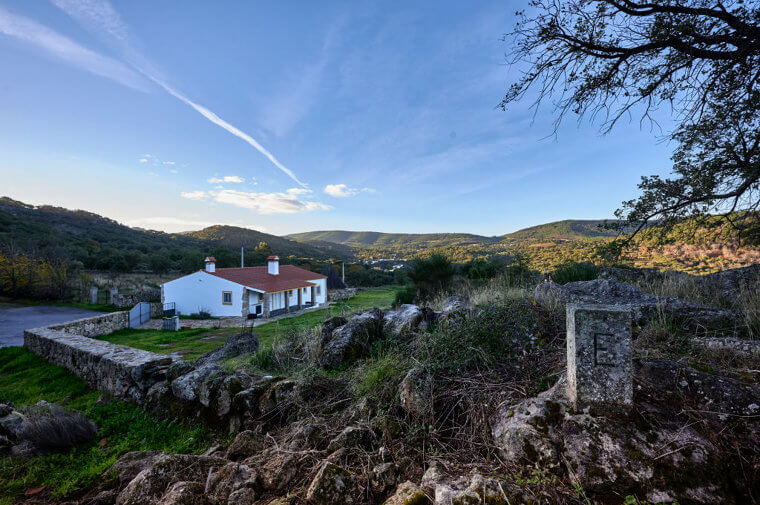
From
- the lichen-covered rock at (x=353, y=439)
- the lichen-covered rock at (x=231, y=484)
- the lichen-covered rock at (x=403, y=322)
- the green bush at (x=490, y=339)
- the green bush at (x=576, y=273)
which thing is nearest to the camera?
the lichen-covered rock at (x=231, y=484)

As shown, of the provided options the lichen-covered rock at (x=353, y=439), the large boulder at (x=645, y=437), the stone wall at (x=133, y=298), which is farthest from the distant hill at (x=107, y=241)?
the large boulder at (x=645, y=437)

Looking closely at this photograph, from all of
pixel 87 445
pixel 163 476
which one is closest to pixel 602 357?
pixel 163 476

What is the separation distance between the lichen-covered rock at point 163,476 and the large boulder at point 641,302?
508 cm

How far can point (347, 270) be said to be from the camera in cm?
→ 4531

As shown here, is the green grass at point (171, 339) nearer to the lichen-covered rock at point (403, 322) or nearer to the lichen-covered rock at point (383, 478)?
the lichen-covered rock at point (403, 322)

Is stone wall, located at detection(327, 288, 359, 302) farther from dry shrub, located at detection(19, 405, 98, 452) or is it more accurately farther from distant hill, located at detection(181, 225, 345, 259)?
dry shrub, located at detection(19, 405, 98, 452)

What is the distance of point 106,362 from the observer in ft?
18.5

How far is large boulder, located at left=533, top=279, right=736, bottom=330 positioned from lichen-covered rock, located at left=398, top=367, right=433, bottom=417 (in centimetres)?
312

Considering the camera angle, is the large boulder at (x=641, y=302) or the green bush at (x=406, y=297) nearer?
the large boulder at (x=641, y=302)

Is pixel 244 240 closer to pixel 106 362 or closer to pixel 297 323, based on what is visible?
pixel 297 323

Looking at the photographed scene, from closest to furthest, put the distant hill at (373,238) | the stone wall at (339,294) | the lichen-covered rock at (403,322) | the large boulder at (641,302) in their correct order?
the large boulder at (641,302) < the lichen-covered rock at (403,322) < the stone wall at (339,294) < the distant hill at (373,238)

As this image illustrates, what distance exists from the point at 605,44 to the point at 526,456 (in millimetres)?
6403

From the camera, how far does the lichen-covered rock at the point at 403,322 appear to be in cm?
552

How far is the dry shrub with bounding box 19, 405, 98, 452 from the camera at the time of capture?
3578 mm
